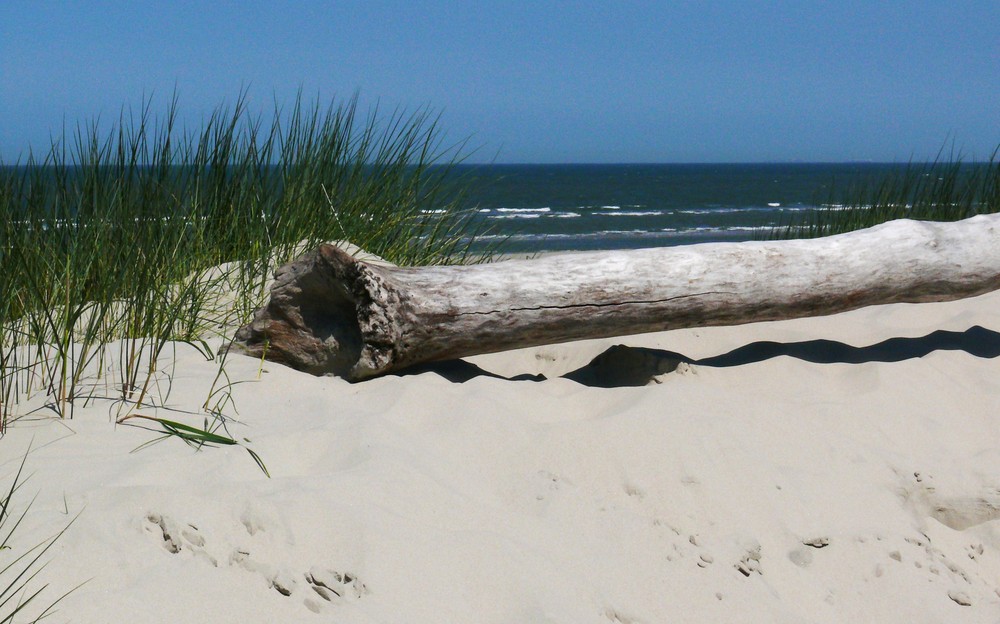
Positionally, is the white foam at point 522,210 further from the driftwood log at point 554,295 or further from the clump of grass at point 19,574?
the clump of grass at point 19,574

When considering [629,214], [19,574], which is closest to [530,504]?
[19,574]

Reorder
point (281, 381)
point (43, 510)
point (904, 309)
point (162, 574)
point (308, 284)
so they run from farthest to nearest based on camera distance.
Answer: point (904, 309) < point (308, 284) < point (281, 381) < point (43, 510) < point (162, 574)

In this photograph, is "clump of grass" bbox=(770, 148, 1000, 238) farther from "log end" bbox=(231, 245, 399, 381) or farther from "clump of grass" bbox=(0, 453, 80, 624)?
"clump of grass" bbox=(0, 453, 80, 624)

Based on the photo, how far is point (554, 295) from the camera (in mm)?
3012

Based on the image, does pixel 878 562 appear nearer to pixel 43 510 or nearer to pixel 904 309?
pixel 43 510

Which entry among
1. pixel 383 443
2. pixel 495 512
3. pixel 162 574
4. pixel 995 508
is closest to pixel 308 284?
pixel 383 443

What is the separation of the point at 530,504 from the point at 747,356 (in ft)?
5.45

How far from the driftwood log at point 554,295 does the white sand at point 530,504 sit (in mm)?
164

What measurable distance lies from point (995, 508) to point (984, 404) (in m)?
0.75

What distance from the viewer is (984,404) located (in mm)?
2947

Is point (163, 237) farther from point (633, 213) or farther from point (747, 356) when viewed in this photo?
point (633, 213)

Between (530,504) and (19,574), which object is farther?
(530,504)

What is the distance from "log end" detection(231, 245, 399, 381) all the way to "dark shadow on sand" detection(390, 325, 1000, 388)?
0.70 ft

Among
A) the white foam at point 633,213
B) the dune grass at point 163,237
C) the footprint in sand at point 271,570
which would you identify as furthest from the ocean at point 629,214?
the footprint in sand at point 271,570
